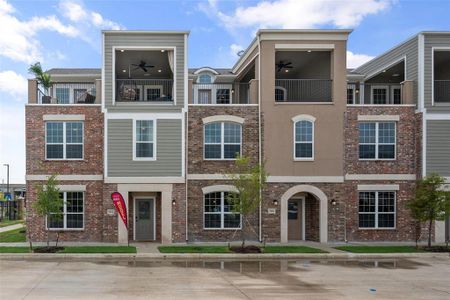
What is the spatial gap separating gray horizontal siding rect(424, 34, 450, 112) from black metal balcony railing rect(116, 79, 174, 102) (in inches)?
492

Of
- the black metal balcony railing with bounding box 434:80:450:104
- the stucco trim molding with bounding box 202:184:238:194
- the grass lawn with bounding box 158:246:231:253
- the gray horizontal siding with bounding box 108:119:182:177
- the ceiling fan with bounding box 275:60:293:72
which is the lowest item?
the grass lawn with bounding box 158:246:231:253

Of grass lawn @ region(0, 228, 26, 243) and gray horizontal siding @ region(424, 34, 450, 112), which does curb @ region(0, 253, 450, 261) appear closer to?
grass lawn @ region(0, 228, 26, 243)

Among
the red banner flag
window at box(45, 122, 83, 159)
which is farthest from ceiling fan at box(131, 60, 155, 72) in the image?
the red banner flag

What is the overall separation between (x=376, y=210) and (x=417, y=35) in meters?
8.70

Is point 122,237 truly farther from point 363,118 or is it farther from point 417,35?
point 417,35

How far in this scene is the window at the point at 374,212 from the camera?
23.0 m

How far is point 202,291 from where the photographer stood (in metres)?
12.3

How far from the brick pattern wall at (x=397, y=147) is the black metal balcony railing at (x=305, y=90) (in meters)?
1.48

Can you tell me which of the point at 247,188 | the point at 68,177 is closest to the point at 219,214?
the point at 247,188

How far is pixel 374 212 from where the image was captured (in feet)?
75.6

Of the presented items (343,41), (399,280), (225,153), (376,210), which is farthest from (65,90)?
(399,280)

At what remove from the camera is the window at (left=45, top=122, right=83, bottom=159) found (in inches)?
875

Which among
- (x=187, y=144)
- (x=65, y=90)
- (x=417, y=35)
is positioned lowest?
(x=187, y=144)

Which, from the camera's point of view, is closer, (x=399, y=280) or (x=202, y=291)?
(x=202, y=291)
